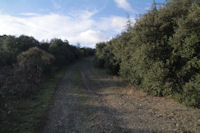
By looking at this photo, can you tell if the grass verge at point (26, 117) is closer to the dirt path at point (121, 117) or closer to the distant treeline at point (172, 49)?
the dirt path at point (121, 117)

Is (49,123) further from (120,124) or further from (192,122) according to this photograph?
(192,122)

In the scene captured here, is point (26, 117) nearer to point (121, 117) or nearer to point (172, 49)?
point (121, 117)

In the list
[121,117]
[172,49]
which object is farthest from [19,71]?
[172,49]

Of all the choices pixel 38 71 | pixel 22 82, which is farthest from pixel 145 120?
pixel 38 71

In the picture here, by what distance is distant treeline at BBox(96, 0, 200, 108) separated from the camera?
6.63 metres

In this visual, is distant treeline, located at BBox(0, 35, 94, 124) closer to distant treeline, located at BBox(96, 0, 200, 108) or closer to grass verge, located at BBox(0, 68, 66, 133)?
grass verge, located at BBox(0, 68, 66, 133)

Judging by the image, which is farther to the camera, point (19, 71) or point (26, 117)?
point (19, 71)

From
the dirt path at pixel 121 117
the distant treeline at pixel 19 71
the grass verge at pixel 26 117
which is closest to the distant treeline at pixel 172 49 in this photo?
the dirt path at pixel 121 117

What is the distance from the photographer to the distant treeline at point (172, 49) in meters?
6.63

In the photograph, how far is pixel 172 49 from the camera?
307 inches

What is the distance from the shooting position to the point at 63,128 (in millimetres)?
4957

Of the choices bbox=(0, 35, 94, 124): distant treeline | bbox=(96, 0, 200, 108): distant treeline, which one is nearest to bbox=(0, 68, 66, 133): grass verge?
bbox=(0, 35, 94, 124): distant treeline

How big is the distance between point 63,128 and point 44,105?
2.82m

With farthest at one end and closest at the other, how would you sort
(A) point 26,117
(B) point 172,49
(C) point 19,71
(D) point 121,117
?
(C) point 19,71 < (B) point 172,49 < (D) point 121,117 < (A) point 26,117
